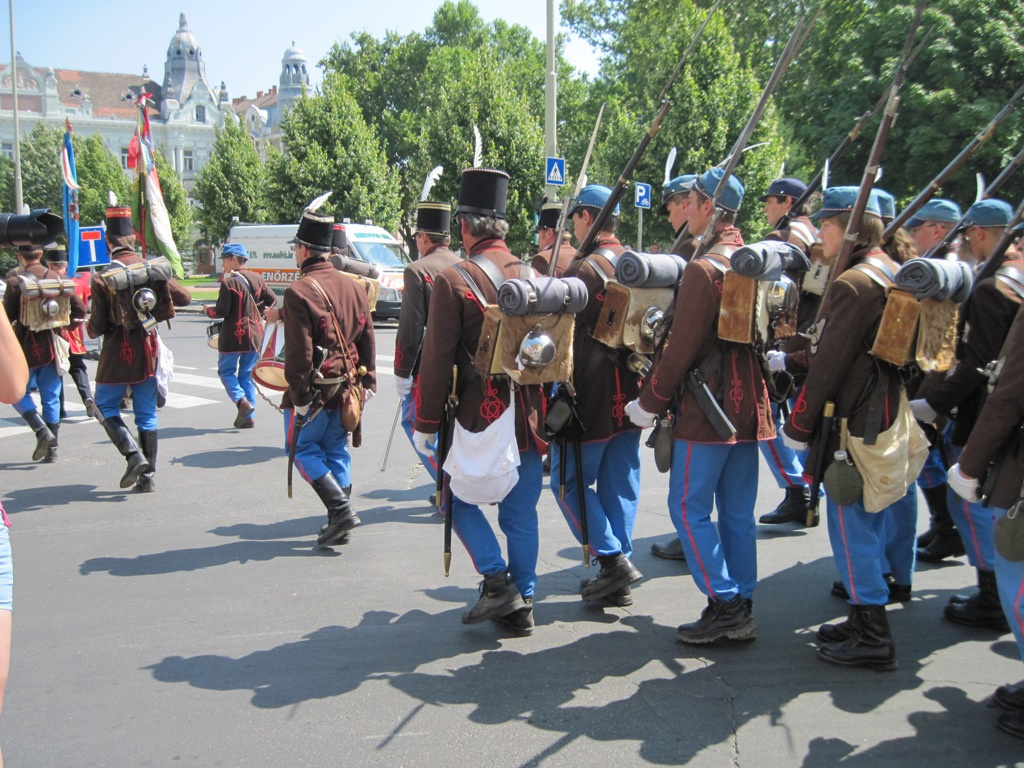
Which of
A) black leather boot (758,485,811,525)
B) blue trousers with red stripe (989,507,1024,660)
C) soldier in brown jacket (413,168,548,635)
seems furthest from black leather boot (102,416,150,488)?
blue trousers with red stripe (989,507,1024,660)

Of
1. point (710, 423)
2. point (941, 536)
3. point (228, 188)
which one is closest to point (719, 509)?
point (710, 423)

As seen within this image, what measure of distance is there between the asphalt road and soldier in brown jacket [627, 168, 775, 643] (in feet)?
1.08

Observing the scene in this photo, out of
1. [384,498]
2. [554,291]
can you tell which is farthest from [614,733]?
[384,498]

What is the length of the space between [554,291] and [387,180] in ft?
96.6

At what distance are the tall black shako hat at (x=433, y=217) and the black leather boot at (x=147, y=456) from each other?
2.92 metres

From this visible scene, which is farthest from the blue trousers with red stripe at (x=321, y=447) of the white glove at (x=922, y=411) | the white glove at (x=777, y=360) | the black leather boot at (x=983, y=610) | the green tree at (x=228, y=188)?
the green tree at (x=228, y=188)

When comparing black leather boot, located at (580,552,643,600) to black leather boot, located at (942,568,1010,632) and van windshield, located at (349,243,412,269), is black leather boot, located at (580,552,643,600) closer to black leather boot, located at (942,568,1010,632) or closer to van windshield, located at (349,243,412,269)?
black leather boot, located at (942,568,1010,632)

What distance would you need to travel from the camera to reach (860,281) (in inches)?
147

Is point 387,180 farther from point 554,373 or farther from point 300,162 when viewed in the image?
point 554,373

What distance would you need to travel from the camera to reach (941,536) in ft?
17.4

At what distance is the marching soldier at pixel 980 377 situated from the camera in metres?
3.89

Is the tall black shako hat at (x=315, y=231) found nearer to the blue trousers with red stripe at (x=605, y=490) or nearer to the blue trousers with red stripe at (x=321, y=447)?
the blue trousers with red stripe at (x=321, y=447)

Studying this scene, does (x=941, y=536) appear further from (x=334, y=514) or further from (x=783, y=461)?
(x=334, y=514)

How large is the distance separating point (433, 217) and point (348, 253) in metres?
17.9
